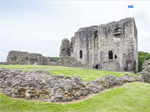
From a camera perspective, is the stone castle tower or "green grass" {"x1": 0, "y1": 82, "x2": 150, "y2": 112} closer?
"green grass" {"x1": 0, "y1": 82, "x2": 150, "y2": 112}

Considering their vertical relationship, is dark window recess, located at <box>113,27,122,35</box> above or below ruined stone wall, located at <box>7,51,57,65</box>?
above

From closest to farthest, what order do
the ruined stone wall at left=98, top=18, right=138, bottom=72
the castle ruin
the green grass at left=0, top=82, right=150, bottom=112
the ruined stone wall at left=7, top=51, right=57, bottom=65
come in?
the green grass at left=0, top=82, right=150, bottom=112, the ruined stone wall at left=7, top=51, right=57, bottom=65, the castle ruin, the ruined stone wall at left=98, top=18, right=138, bottom=72

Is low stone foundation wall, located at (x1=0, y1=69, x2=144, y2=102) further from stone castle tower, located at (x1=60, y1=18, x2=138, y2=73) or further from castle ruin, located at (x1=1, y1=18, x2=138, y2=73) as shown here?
stone castle tower, located at (x1=60, y1=18, x2=138, y2=73)

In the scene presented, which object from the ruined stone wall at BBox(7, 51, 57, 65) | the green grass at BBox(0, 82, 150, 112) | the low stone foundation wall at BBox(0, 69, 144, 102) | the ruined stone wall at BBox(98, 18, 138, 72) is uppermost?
the ruined stone wall at BBox(98, 18, 138, 72)

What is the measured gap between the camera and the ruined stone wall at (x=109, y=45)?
108ft

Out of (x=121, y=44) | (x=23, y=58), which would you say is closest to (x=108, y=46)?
(x=121, y=44)

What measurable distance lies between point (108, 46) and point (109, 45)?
36cm

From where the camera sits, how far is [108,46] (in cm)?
3722

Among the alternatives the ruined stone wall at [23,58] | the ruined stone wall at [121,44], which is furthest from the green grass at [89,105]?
the ruined stone wall at [121,44]

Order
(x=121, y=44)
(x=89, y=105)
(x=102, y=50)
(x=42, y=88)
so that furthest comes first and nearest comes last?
(x=102, y=50)
(x=121, y=44)
(x=42, y=88)
(x=89, y=105)

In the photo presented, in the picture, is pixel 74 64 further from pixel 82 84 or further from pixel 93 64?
pixel 82 84

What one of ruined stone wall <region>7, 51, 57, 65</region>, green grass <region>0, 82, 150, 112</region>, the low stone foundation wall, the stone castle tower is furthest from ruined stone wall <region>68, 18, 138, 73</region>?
green grass <region>0, 82, 150, 112</region>

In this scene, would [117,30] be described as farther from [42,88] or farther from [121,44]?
[42,88]

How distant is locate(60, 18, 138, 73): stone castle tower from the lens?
33.0 meters
